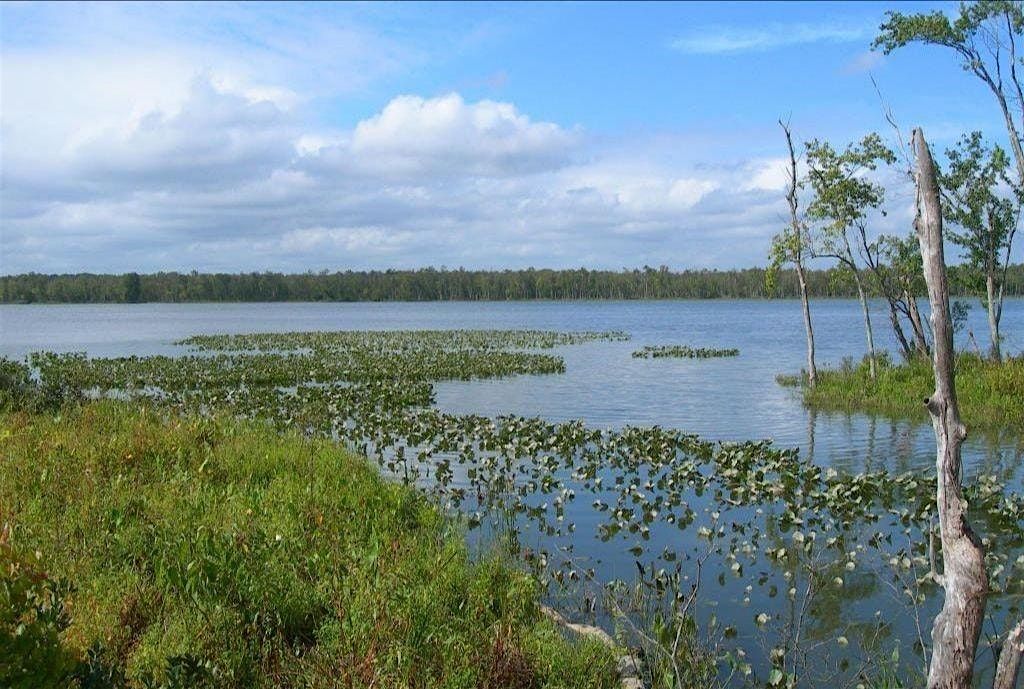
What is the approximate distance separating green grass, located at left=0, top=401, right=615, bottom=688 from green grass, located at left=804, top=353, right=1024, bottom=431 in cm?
1381

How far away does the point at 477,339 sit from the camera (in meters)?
50.8

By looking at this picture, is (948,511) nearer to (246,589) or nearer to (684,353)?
(246,589)

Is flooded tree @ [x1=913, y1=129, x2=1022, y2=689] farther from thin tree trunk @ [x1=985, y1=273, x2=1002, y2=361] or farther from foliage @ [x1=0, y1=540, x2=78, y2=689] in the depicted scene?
thin tree trunk @ [x1=985, y1=273, x2=1002, y2=361]

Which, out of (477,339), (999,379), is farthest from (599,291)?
(999,379)

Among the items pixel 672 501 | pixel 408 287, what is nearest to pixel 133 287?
pixel 408 287

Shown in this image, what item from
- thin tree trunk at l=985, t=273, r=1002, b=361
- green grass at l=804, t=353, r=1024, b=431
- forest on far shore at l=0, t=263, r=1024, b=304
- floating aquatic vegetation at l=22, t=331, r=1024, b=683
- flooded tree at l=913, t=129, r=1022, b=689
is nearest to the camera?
flooded tree at l=913, t=129, r=1022, b=689

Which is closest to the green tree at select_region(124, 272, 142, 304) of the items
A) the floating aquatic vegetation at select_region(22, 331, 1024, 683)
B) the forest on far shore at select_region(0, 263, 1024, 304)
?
the forest on far shore at select_region(0, 263, 1024, 304)

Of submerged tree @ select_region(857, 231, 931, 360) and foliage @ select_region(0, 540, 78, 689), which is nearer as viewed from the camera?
foliage @ select_region(0, 540, 78, 689)

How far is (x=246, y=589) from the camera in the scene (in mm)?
6926

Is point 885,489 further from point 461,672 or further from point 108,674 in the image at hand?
point 108,674

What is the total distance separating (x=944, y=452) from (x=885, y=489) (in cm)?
853

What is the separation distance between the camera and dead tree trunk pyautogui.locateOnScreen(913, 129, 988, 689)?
4926 mm

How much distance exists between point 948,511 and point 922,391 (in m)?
17.7

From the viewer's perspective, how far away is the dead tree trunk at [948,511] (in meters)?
4.93
